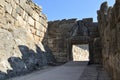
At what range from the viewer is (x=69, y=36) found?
11508mm

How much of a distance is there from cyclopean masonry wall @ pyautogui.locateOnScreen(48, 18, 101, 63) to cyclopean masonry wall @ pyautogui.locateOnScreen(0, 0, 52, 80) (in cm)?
136

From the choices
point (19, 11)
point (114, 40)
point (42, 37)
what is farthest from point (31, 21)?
point (114, 40)

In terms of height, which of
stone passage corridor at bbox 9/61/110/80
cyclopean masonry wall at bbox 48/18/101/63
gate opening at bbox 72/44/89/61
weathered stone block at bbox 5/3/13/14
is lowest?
stone passage corridor at bbox 9/61/110/80

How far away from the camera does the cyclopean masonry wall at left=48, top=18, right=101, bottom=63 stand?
1088 cm

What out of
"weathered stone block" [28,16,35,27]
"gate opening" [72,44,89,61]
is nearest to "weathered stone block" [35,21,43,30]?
"weathered stone block" [28,16,35,27]

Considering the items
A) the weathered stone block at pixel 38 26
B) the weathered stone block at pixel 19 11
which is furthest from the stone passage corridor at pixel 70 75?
the weathered stone block at pixel 38 26

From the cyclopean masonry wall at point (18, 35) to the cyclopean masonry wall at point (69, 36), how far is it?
136 cm

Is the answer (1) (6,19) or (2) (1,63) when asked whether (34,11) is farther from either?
(2) (1,63)

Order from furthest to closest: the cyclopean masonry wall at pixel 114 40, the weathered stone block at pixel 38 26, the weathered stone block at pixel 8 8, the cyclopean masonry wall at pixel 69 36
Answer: the cyclopean masonry wall at pixel 69 36, the weathered stone block at pixel 38 26, the weathered stone block at pixel 8 8, the cyclopean masonry wall at pixel 114 40

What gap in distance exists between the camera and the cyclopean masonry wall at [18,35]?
20.0ft

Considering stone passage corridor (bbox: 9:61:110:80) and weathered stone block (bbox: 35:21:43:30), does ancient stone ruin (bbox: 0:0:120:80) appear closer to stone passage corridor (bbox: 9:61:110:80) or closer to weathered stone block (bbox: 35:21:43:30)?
weathered stone block (bbox: 35:21:43:30)

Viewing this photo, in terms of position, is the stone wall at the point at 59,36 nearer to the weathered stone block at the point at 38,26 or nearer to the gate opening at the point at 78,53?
the gate opening at the point at 78,53

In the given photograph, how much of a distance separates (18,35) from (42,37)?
3.37 meters

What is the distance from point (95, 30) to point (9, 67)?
6532mm
